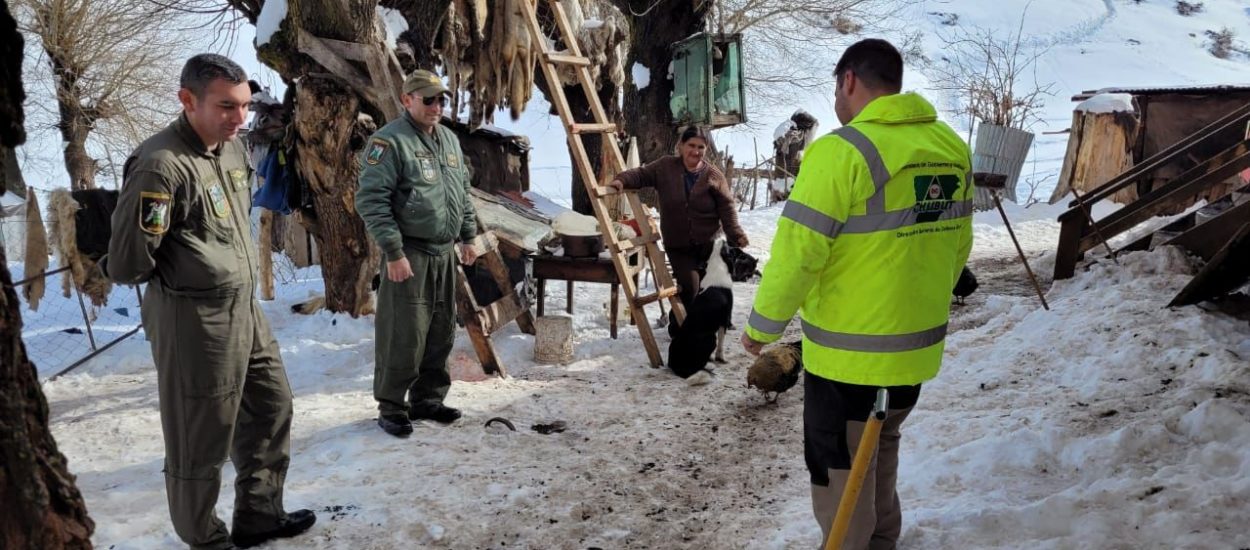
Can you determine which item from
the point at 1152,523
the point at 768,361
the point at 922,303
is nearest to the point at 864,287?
the point at 922,303

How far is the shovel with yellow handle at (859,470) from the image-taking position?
85.7 inches

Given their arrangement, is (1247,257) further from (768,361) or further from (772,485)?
(772,485)

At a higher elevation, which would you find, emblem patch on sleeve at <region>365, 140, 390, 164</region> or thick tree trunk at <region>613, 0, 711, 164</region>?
thick tree trunk at <region>613, 0, 711, 164</region>

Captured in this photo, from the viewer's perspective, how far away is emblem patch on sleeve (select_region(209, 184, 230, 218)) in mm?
2924

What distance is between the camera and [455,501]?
3824mm

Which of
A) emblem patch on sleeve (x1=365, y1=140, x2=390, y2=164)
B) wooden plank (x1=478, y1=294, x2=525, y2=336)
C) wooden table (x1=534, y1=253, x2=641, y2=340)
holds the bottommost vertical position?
wooden plank (x1=478, y1=294, x2=525, y2=336)

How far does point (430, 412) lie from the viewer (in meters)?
4.84

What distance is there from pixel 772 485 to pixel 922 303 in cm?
184

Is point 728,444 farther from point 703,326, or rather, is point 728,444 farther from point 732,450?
point 703,326

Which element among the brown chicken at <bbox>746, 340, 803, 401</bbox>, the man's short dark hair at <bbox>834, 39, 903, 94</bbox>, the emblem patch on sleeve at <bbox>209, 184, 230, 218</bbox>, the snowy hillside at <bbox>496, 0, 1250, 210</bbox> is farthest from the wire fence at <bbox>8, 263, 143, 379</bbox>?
the snowy hillside at <bbox>496, 0, 1250, 210</bbox>

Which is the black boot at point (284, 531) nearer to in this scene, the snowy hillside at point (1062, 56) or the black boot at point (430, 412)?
the black boot at point (430, 412)

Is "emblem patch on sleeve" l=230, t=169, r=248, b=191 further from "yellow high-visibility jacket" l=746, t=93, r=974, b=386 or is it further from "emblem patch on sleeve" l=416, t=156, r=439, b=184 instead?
"yellow high-visibility jacket" l=746, t=93, r=974, b=386

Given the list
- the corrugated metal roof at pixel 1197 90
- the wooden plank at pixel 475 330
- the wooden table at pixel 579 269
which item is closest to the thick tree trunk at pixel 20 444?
the wooden plank at pixel 475 330

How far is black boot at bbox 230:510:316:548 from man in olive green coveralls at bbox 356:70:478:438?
1.11 m
